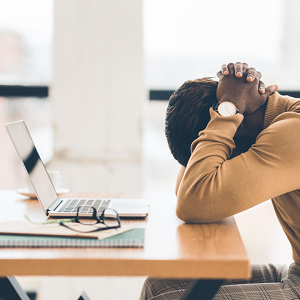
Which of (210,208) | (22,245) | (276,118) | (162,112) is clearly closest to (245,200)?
(210,208)

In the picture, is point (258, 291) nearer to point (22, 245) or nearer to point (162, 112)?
point (22, 245)

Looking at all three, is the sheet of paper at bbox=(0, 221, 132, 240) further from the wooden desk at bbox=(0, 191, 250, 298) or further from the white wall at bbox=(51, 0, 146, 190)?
the white wall at bbox=(51, 0, 146, 190)

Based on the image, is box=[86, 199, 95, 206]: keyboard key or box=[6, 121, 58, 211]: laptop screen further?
box=[86, 199, 95, 206]: keyboard key

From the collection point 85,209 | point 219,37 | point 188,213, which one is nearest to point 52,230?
point 85,209

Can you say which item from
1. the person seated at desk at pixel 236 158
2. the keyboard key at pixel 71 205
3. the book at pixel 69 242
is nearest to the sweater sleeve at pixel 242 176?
the person seated at desk at pixel 236 158

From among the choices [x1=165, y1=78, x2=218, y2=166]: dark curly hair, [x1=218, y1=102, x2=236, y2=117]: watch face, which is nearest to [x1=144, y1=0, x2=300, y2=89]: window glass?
[x1=165, y1=78, x2=218, y2=166]: dark curly hair

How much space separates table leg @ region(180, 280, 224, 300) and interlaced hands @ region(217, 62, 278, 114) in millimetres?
534

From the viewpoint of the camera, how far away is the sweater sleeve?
81cm

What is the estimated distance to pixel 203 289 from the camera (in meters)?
0.69

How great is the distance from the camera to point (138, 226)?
2.85ft

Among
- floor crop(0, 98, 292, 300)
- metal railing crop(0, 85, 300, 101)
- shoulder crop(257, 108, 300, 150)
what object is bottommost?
floor crop(0, 98, 292, 300)

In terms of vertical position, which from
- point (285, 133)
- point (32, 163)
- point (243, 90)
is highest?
point (243, 90)

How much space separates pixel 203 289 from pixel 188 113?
0.54 metres

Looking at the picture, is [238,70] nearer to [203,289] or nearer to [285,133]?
[285,133]
